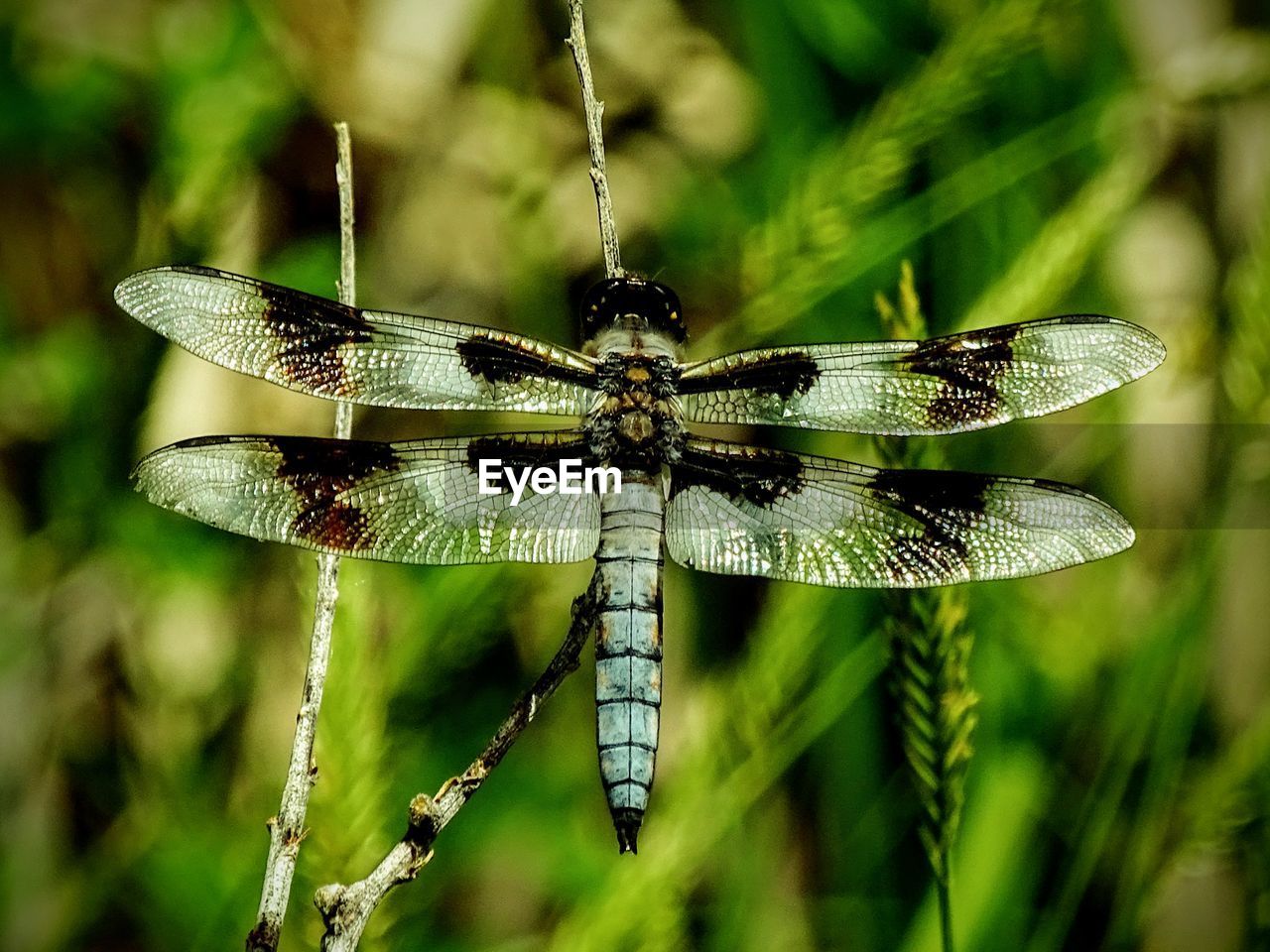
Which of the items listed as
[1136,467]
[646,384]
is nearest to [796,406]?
[646,384]

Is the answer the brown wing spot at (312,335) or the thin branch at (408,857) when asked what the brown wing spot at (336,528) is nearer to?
the brown wing spot at (312,335)

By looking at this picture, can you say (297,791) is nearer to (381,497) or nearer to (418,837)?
(418,837)

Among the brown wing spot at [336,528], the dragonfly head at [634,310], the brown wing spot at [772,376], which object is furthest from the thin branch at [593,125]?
the brown wing spot at [336,528]

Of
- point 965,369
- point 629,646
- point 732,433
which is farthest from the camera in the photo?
point 732,433

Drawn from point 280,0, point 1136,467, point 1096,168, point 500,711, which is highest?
point 280,0

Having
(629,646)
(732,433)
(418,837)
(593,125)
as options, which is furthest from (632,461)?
(732,433)

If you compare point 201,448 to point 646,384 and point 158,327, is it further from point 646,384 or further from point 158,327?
point 646,384

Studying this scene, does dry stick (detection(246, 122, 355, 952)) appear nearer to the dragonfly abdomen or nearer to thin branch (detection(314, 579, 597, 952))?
thin branch (detection(314, 579, 597, 952))
